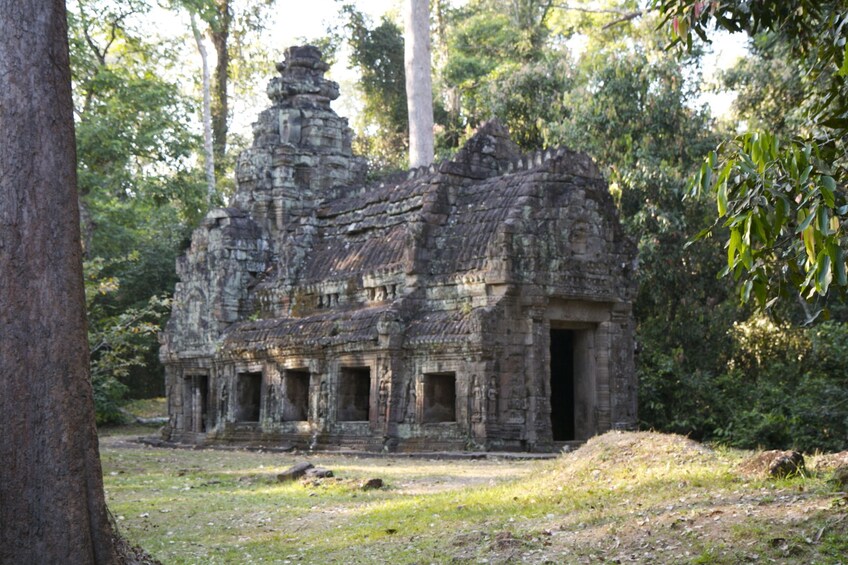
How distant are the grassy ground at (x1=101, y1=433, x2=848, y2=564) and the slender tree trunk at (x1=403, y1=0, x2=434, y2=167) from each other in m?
14.7

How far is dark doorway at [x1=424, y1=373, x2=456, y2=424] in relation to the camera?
19547 mm

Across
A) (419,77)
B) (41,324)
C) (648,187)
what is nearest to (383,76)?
(419,77)

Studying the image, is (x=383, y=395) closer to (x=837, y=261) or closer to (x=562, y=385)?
(x=562, y=385)

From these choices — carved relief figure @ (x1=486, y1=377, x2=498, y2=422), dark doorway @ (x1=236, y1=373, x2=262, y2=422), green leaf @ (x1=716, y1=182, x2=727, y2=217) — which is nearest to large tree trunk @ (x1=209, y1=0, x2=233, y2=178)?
dark doorway @ (x1=236, y1=373, x2=262, y2=422)

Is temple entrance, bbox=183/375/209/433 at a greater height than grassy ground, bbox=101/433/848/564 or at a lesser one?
greater

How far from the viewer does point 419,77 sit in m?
28.2

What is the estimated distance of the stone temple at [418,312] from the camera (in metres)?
18.8

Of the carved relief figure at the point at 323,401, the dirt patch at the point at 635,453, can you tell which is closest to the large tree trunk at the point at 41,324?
the dirt patch at the point at 635,453

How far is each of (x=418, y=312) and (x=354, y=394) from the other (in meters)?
2.47

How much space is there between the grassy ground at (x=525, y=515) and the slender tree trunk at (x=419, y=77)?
14670 mm

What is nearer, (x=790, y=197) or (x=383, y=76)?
(x=790, y=197)

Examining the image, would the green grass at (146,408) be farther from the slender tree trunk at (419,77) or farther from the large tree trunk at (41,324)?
the large tree trunk at (41,324)

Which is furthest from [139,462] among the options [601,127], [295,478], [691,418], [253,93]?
Result: [253,93]

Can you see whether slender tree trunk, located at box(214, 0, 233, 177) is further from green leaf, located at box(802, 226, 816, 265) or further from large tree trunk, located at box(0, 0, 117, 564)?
green leaf, located at box(802, 226, 816, 265)
